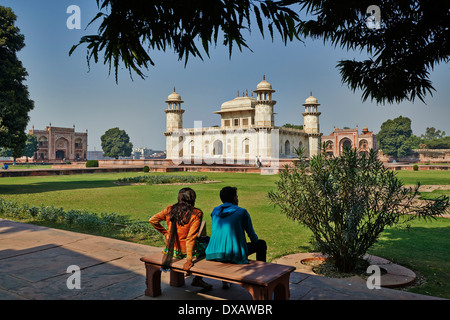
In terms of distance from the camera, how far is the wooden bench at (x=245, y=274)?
8.38 feet

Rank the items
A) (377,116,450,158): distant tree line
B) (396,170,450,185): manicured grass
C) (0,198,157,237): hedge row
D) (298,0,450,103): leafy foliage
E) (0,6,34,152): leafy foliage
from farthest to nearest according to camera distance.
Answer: (377,116,450,158): distant tree line, (396,170,450,185): manicured grass, (0,6,34,152): leafy foliage, (0,198,157,237): hedge row, (298,0,450,103): leafy foliage

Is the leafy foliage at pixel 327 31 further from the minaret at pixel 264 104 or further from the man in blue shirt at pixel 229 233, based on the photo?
the minaret at pixel 264 104

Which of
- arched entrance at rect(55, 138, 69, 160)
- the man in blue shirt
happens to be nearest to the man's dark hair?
the man in blue shirt

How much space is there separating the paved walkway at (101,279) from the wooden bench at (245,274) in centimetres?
24

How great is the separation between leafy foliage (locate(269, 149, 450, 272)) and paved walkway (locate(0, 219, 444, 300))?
693mm

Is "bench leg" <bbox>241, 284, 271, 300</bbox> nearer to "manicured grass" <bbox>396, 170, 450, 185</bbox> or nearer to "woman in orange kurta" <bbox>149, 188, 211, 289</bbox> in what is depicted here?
"woman in orange kurta" <bbox>149, 188, 211, 289</bbox>

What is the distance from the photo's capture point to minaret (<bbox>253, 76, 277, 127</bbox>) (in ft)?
121

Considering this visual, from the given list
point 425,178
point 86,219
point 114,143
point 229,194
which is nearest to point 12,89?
point 86,219

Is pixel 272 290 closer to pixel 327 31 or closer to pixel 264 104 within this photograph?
pixel 327 31

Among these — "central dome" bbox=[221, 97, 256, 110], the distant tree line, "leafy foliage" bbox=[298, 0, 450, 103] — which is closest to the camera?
"leafy foliage" bbox=[298, 0, 450, 103]

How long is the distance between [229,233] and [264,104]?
34.6 m

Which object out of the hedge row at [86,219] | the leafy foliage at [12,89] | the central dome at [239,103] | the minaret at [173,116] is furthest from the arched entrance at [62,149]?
the hedge row at [86,219]
